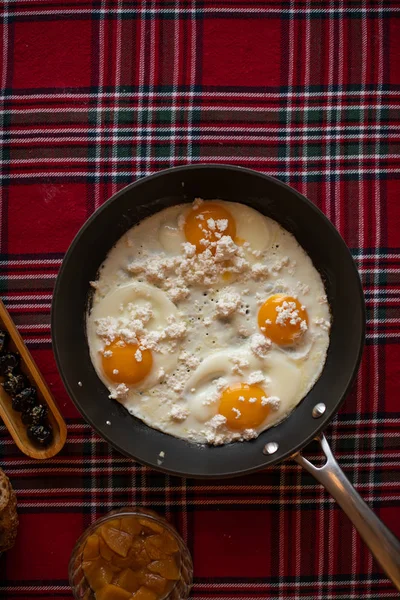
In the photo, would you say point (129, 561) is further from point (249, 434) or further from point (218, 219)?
point (218, 219)

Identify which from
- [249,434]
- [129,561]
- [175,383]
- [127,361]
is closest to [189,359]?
[175,383]

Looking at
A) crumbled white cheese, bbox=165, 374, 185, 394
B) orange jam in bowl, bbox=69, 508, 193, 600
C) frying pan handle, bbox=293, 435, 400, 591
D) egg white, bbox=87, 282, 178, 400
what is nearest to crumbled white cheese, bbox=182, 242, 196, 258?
egg white, bbox=87, 282, 178, 400

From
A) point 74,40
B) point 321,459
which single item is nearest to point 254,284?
point 321,459

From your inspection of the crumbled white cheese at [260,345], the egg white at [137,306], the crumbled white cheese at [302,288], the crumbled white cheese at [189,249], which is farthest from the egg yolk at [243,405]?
the crumbled white cheese at [189,249]

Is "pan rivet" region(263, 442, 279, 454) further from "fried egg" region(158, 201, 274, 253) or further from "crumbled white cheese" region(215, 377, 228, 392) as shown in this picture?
"fried egg" region(158, 201, 274, 253)

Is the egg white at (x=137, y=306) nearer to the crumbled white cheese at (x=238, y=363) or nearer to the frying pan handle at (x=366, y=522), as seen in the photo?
the crumbled white cheese at (x=238, y=363)

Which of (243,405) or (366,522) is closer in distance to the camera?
(366,522)
